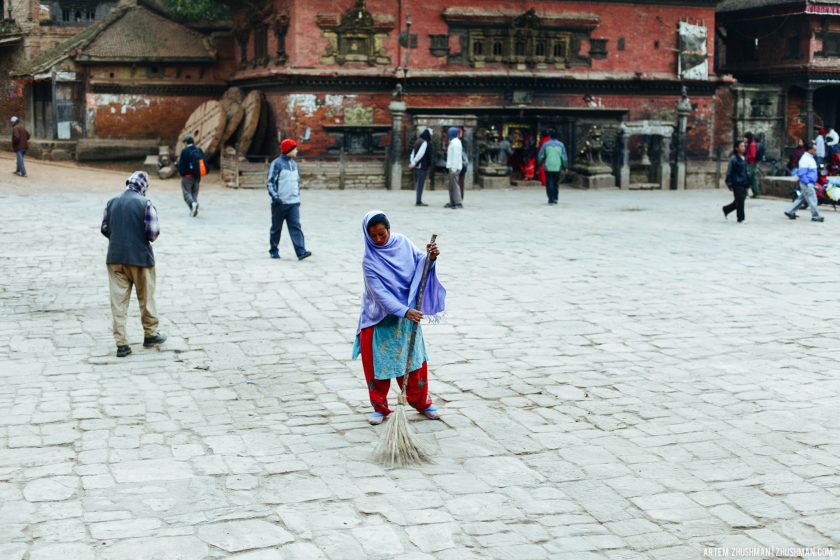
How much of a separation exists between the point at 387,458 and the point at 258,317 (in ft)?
16.1

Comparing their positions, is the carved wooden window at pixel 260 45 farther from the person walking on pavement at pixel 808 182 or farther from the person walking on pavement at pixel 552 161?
the person walking on pavement at pixel 808 182

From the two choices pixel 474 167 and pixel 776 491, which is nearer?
pixel 776 491

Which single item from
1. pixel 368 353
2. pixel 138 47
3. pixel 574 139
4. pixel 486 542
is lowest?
pixel 486 542

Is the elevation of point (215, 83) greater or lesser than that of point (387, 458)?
greater

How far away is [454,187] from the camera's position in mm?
22484

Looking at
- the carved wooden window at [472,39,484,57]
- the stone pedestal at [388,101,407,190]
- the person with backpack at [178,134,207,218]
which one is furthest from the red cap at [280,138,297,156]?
the carved wooden window at [472,39,484,57]

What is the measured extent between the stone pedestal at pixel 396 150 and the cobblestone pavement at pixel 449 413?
39.4ft

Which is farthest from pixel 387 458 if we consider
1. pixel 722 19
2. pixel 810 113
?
pixel 722 19

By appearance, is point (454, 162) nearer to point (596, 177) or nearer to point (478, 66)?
point (596, 177)

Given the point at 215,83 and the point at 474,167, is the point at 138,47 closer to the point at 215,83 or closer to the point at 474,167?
the point at 215,83

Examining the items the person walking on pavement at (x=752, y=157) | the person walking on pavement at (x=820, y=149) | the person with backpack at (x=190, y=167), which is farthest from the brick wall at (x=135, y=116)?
the person walking on pavement at (x=820, y=149)

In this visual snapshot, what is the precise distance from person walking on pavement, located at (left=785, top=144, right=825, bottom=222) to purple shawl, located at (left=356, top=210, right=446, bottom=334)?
14.3 meters

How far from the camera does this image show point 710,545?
5.67 m

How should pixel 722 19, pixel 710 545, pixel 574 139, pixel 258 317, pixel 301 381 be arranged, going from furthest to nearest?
pixel 722 19 → pixel 574 139 → pixel 258 317 → pixel 301 381 → pixel 710 545
